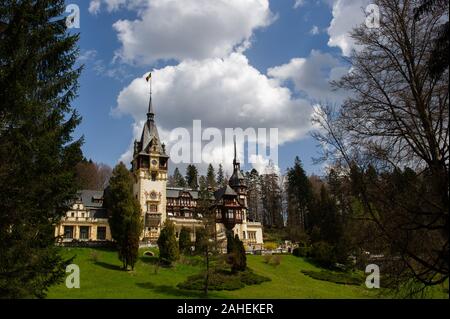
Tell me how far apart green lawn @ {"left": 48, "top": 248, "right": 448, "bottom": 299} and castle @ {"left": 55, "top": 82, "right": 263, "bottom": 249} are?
418 inches

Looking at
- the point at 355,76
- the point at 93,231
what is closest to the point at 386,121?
the point at 355,76

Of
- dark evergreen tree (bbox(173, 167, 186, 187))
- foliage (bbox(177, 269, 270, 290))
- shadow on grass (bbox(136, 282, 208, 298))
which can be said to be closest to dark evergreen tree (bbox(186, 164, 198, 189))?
dark evergreen tree (bbox(173, 167, 186, 187))

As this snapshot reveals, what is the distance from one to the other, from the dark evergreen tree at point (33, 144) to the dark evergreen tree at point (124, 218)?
27.1m

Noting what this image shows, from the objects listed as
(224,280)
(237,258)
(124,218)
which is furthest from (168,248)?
(224,280)

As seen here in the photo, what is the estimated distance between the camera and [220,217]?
68.8 metres

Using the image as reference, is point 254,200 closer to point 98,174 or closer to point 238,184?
point 238,184

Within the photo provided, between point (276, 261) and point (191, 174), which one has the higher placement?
point (191, 174)

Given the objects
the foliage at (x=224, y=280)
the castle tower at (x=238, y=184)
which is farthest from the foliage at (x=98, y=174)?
the foliage at (x=224, y=280)

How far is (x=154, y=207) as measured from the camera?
63.5 meters

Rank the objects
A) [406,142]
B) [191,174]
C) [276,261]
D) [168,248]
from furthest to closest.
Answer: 1. [191,174]
2. [276,261]
3. [168,248]
4. [406,142]

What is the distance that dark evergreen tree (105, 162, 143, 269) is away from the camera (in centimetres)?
4159

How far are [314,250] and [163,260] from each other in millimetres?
21609

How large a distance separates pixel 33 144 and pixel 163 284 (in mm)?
25910

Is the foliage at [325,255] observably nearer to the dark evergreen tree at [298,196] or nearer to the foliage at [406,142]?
the dark evergreen tree at [298,196]
